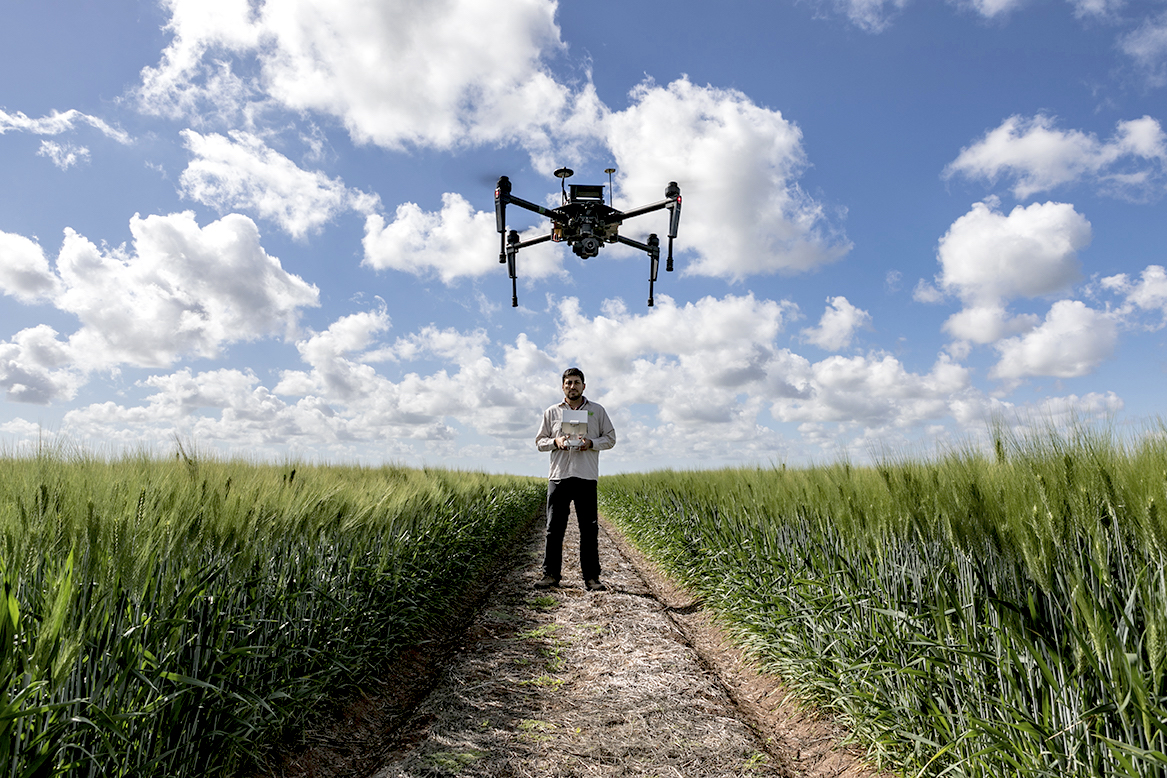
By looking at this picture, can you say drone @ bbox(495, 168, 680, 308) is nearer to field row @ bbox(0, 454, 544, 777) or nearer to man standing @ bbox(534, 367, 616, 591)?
man standing @ bbox(534, 367, 616, 591)

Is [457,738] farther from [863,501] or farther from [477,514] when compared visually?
[477,514]

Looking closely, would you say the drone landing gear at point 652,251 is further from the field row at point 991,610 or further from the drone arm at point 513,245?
the field row at point 991,610

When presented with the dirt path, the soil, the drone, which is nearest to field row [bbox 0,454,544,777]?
the soil

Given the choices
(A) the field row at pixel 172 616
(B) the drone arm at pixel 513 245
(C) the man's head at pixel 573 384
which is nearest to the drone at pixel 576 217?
(B) the drone arm at pixel 513 245

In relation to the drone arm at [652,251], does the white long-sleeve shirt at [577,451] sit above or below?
below

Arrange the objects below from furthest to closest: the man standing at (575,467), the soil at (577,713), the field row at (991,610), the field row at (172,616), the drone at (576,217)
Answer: the drone at (576,217), the man standing at (575,467), the soil at (577,713), the field row at (991,610), the field row at (172,616)

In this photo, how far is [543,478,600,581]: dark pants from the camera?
6.30 meters

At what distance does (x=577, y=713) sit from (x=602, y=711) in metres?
0.15

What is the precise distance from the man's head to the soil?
224cm

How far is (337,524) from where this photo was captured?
3645mm

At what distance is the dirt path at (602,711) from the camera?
288cm

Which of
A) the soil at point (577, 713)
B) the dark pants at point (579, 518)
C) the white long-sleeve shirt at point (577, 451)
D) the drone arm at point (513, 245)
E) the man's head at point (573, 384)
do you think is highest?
the drone arm at point (513, 245)

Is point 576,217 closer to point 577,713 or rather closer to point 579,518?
point 579,518

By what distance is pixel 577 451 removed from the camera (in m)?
6.30
